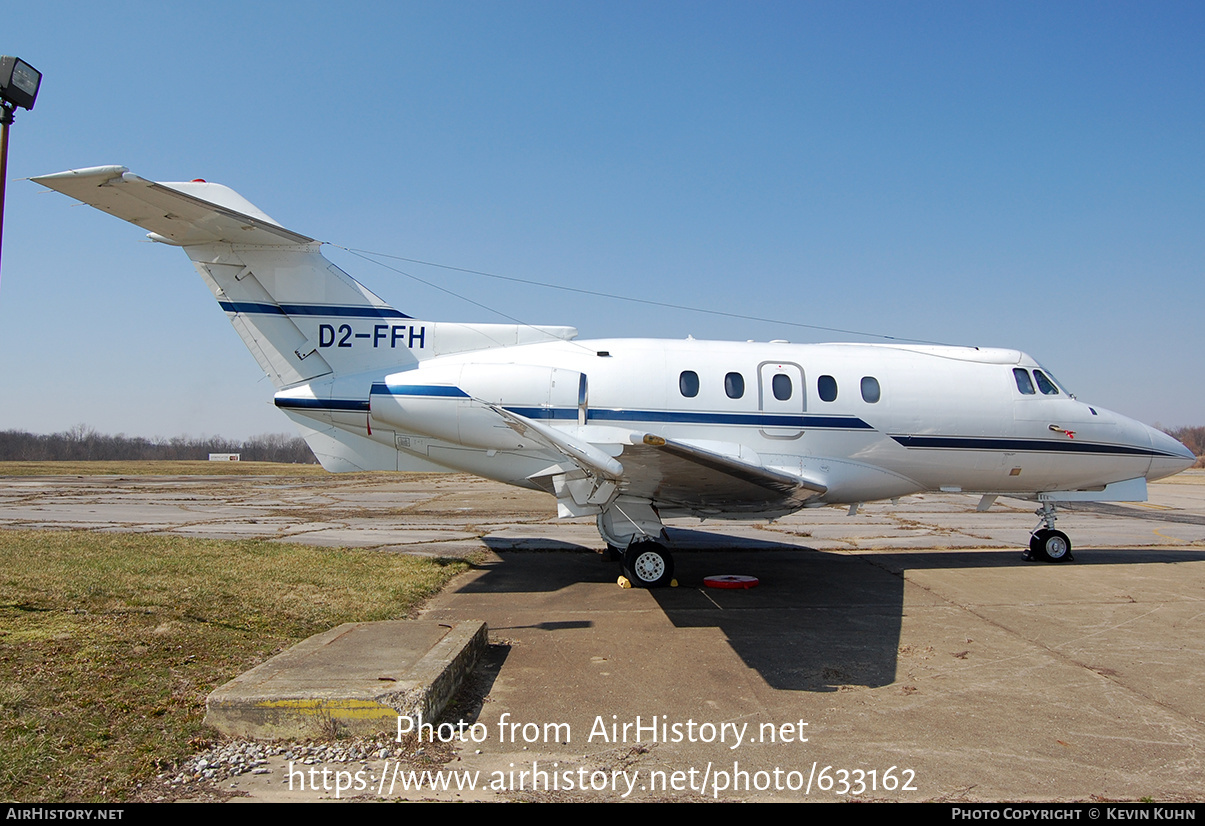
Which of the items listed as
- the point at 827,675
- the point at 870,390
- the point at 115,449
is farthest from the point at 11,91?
the point at 115,449

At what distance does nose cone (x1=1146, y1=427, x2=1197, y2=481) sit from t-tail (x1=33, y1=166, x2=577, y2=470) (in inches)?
469

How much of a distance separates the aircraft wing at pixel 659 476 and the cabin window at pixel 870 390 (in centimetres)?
190

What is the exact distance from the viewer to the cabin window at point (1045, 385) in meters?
11.9

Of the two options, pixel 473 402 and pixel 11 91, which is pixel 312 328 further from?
pixel 11 91

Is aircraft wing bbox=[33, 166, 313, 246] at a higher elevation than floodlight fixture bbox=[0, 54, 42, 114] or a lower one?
lower

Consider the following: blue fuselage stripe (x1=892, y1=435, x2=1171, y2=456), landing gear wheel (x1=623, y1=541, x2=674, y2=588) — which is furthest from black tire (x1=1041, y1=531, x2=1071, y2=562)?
landing gear wheel (x1=623, y1=541, x2=674, y2=588)

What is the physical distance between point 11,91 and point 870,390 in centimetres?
1155

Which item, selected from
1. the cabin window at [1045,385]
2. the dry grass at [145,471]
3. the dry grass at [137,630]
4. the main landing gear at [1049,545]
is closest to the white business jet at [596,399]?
the cabin window at [1045,385]

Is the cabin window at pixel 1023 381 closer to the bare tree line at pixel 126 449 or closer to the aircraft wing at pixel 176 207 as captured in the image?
the aircraft wing at pixel 176 207

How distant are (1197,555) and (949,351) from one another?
251 inches

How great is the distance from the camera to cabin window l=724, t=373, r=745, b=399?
34.8ft

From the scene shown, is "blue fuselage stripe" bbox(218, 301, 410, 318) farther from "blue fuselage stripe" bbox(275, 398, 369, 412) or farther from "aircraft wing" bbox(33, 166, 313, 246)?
"blue fuselage stripe" bbox(275, 398, 369, 412)
